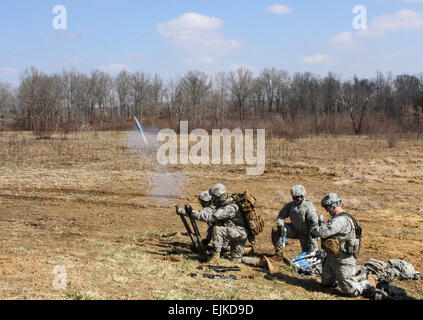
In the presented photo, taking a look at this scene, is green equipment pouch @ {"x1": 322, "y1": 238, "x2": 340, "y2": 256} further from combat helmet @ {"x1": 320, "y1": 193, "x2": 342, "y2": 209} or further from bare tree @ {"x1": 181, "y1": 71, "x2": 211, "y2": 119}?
bare tree @ {"x1": 181, "y1": 71, "x2": 211, "y2": 119}

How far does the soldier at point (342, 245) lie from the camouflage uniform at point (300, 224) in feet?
4.78

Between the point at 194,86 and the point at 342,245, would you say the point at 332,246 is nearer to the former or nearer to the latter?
the point at 342,245

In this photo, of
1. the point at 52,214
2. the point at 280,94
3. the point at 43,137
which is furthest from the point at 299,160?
the point at 280,94

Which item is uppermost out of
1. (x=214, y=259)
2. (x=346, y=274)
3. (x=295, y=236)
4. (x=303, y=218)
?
(x=303, y=218)

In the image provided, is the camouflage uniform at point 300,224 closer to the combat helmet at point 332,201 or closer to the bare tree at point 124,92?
the combat helmet at point 332,201

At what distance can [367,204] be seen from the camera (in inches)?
545

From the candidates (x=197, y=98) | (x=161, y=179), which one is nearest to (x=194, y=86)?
(x=197, y=98)

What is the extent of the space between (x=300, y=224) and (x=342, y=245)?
68.5 inches

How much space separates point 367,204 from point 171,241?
686cm

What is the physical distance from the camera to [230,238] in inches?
327

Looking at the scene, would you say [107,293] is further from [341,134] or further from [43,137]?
[341,134]

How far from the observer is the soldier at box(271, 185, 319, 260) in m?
8.33

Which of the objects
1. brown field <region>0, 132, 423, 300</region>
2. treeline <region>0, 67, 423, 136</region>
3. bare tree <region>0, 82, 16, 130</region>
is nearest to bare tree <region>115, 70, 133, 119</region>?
treeline <region>0, 67, 423, 136</region>

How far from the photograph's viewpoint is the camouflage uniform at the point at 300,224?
8320 mm
